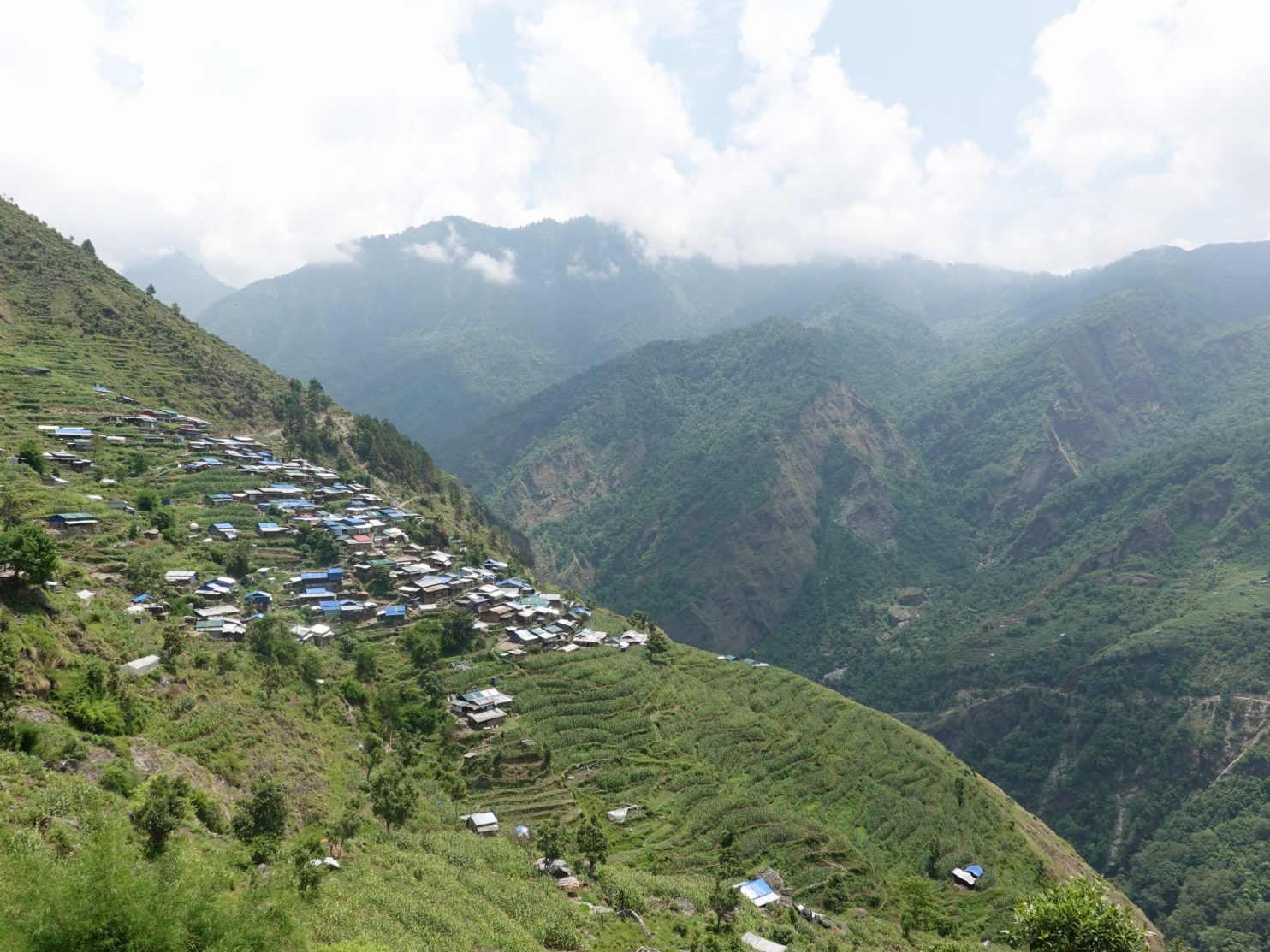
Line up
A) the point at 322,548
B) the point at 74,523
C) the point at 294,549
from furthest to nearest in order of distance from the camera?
the point at 294,549 < the point at 322,548 < the point at 74,523

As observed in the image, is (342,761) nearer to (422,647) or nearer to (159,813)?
(422,647)

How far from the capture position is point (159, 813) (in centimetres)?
2488

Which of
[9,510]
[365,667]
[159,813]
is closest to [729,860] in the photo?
[365,667]

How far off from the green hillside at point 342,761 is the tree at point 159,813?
124mm

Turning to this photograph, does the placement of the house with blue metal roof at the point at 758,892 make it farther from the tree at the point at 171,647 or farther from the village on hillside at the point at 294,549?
the tree at the point at 171,647

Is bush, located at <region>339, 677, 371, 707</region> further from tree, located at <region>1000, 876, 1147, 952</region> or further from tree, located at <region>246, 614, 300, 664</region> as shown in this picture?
tree, located at <region>1000, 876, 1147, 952</region>

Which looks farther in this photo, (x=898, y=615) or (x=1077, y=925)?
(x=898, y=615)

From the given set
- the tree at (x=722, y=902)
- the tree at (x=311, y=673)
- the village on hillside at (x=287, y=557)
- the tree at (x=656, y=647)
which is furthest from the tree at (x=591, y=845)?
the tree at (x=656, y=647)

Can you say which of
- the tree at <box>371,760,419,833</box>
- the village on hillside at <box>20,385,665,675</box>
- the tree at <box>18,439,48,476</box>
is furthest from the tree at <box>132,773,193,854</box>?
the tree at <box>18,439,48,476</box>

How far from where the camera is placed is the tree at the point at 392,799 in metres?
38.6

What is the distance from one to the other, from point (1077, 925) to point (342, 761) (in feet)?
136

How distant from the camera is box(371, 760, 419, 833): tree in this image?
3862 centimetres

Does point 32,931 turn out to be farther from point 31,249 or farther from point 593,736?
point 31,249

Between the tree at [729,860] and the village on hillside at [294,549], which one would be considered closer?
the tree at [729,860]
